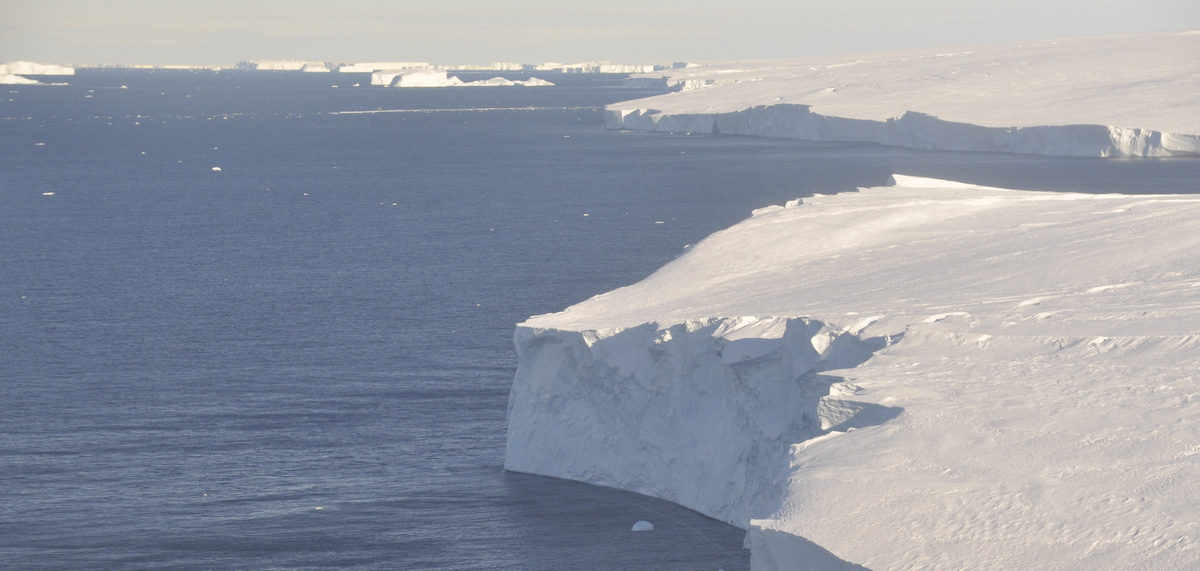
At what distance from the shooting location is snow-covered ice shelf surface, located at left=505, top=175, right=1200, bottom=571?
9.62m

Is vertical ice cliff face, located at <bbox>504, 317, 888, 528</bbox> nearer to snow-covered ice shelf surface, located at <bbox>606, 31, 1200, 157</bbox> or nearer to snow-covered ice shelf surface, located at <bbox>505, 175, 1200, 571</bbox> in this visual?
snow-covered ice shelf surface, located at <bbox>505, 175, 1200, 571</bbox>

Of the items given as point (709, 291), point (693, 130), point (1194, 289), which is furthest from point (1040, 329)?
point (693, 130)

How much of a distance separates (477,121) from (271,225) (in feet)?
234

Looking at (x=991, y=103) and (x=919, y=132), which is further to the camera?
(x=991, y=103)

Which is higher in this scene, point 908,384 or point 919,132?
point 908,384

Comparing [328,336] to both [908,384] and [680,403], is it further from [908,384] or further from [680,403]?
[908,384]

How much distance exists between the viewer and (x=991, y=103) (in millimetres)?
73500

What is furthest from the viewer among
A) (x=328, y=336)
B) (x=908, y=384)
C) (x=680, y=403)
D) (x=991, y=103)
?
(x=991, y=103)

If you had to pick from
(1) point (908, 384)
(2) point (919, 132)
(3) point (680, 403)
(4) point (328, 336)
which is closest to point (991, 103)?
(2) point (919, 132)

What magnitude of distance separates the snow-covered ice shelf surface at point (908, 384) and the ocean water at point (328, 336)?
54.2 inches

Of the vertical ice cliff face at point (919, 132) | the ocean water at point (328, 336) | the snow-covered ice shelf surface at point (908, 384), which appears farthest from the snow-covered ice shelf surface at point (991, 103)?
the snow-covered ice shelf surface at point (908, 384)

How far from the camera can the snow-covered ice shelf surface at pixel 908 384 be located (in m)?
9.62

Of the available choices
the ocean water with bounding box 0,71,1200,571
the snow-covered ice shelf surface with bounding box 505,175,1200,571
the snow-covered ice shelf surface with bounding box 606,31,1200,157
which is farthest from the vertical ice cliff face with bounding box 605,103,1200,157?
the snow-covered ice shelf surface with bounding box 505,175,1200,571

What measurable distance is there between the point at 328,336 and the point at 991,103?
55.6m
